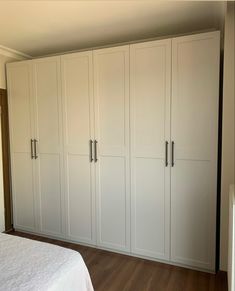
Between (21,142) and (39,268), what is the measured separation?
202 centimetres

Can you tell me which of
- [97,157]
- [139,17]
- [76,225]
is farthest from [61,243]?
[139,17]

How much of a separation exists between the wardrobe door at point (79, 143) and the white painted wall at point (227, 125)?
135 cm

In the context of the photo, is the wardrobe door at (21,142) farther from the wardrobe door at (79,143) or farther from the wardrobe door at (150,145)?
the wardrobe door at (150,145)

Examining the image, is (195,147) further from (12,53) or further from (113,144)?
(12,53)

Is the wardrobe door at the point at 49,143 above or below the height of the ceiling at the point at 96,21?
below

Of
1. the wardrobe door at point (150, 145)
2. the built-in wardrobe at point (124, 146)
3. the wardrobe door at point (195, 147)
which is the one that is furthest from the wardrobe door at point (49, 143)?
the wardrobe door at point (195, 147)

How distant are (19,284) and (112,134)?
164cm

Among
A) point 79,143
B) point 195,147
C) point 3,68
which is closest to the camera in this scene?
point 195,147

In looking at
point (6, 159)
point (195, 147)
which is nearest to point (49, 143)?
point (6, 159)

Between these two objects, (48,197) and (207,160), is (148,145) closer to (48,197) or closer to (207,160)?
(207,160)

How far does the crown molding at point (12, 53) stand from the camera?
2.95 meters

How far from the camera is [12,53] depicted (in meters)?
3.07

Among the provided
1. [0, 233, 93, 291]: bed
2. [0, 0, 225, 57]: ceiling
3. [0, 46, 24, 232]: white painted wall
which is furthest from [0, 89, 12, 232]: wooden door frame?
[0, 233, 93, 291]: bed

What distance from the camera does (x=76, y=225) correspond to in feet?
9.25
